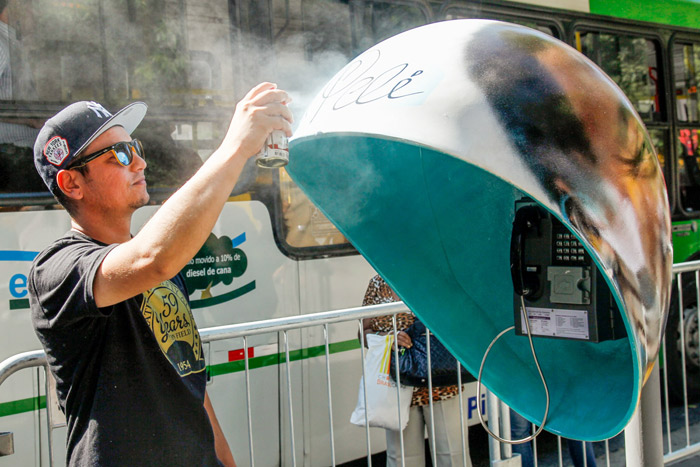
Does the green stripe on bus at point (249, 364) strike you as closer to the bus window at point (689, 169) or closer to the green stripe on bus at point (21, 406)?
the green stripe on bus at point (21, 406)

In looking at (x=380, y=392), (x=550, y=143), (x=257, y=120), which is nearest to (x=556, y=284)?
(x=550, y=143)

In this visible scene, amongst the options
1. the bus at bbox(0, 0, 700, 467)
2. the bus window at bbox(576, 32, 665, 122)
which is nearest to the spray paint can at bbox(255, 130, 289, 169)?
the bus at bbox(0, 0, 700, 467)

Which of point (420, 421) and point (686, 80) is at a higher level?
point (686, 80)

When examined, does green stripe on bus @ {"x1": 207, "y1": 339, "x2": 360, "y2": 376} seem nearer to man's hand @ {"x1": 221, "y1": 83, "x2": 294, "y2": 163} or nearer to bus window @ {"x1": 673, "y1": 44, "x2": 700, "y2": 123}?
man's hand @ {"x1": 221, "y1": 83, "x2": 294, "y2": 163}

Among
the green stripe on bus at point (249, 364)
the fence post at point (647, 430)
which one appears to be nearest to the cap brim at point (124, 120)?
the green stripe on bus at point (249, 364)

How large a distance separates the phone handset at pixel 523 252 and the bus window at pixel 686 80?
4.45m

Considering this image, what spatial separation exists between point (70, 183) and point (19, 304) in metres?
1.77

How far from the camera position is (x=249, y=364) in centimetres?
370

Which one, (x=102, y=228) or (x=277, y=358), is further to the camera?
(x=277, y=358)

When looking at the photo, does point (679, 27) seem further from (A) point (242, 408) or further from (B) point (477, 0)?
(A) point (242, 408)

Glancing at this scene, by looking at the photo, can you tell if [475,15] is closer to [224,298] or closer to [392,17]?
[392,17]

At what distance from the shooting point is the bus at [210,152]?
10.5 feet

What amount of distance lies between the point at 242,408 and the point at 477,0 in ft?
9.98

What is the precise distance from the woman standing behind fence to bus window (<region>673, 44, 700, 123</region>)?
3573mm
